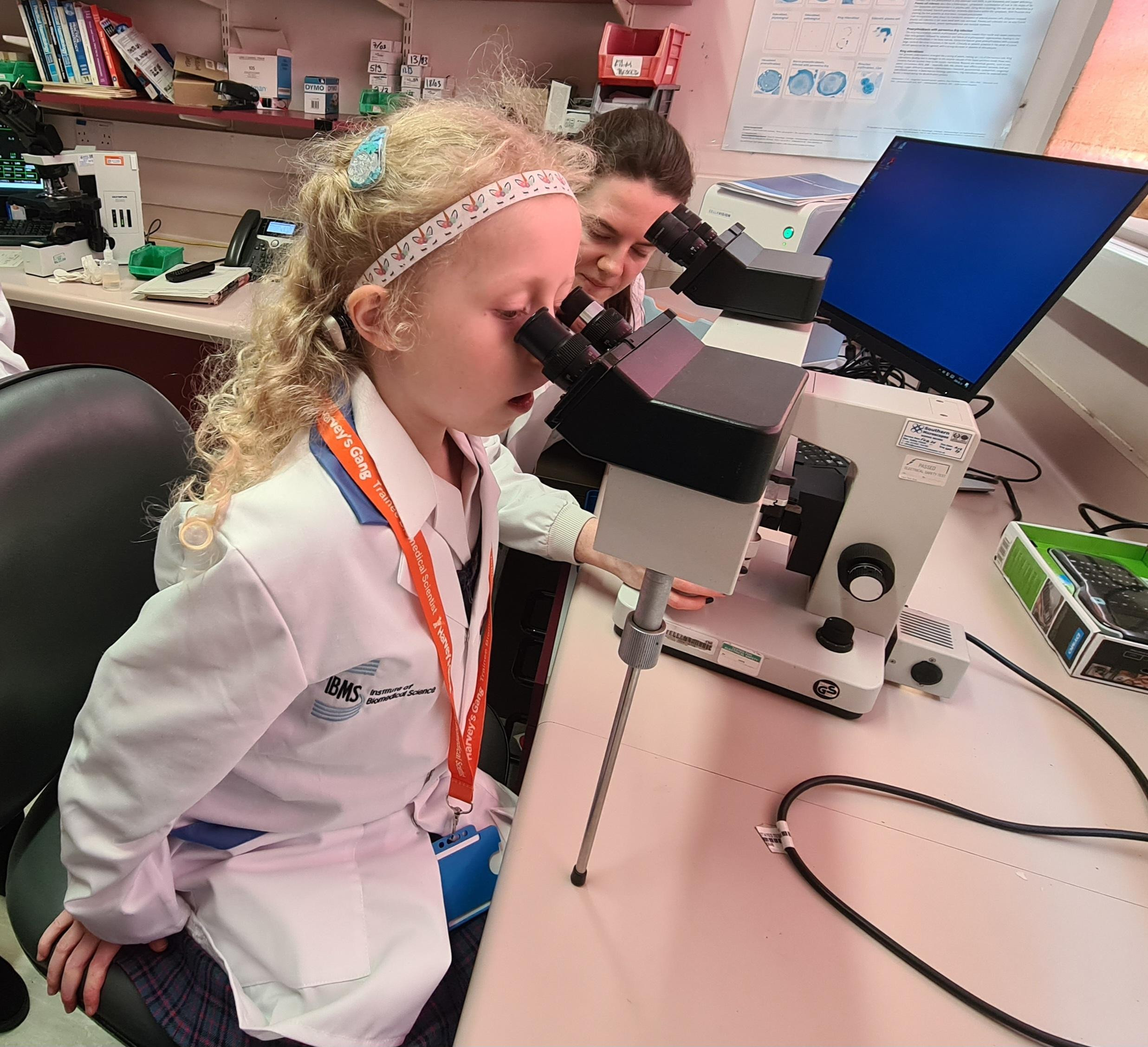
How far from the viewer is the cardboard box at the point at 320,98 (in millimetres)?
2264

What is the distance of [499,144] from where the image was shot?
2.01ft

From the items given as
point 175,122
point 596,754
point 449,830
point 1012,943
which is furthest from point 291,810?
point 175,122

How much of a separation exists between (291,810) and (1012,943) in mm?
679

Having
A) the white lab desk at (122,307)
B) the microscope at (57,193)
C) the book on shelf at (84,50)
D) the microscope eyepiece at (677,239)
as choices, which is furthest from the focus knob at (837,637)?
the book on shelf at (84,50)

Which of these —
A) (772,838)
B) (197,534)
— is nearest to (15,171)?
(197,534)

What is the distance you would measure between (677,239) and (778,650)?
0.46 meters

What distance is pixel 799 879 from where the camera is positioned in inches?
23.5

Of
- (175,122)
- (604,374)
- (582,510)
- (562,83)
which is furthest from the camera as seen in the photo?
(175,122)

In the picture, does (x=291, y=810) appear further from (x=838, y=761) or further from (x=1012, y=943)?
(x=1012, y=943)

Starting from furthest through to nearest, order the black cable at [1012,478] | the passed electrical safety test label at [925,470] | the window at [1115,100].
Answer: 1. the window at [1115,100]
2. the black cable at [1012,478]
3. the passed electrical safety test label at [925,470]

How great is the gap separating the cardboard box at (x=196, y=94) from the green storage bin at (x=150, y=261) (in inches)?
20.5

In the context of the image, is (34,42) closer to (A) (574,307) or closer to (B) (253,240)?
(B) (253,240)

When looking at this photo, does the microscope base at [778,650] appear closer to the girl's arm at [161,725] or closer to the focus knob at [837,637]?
the focus knob at [837,637]

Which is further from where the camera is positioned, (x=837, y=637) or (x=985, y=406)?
(x=985, y=406)
